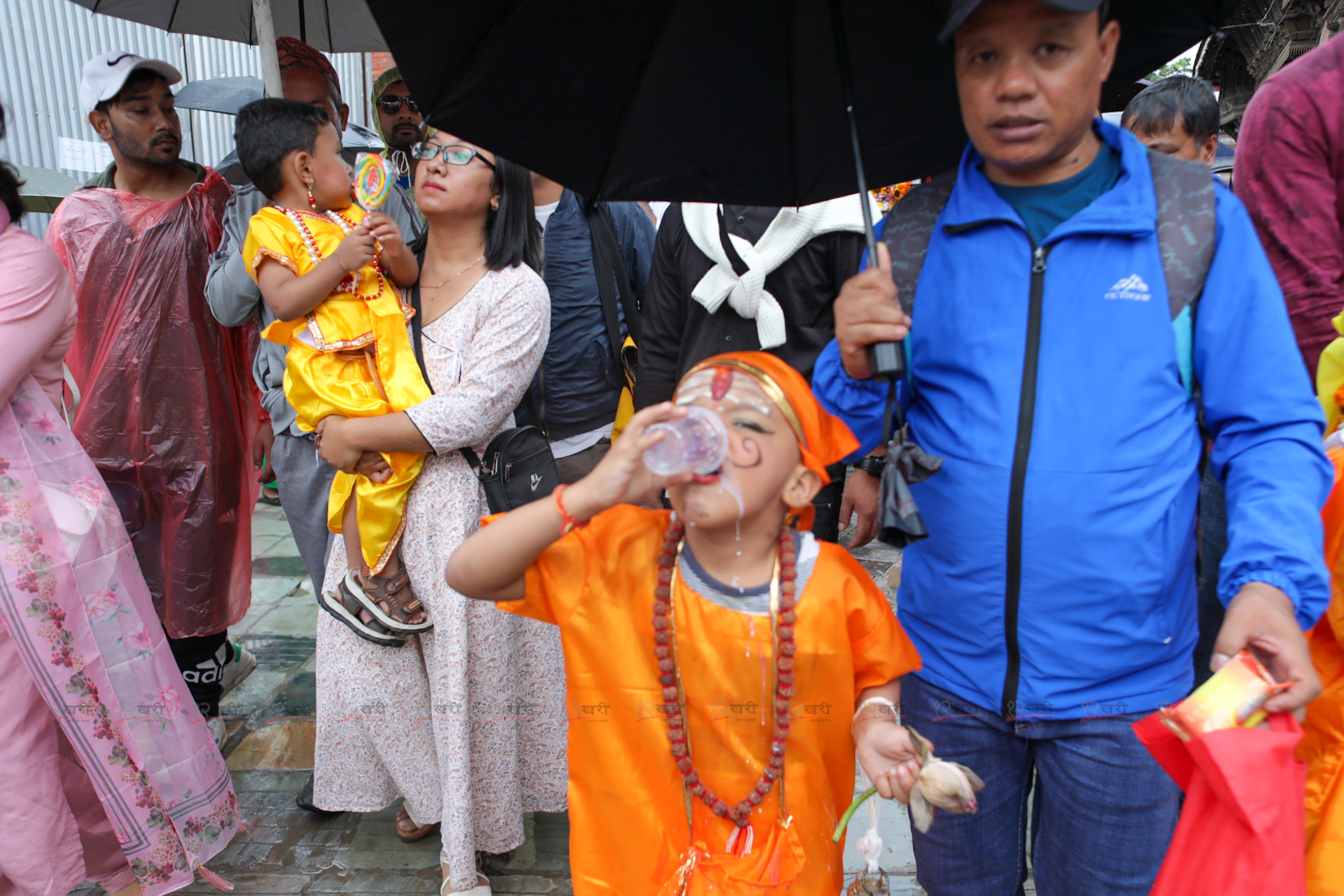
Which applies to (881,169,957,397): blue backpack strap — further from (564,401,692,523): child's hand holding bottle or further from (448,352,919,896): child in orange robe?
(564,401,692,523): child's hand holding bottle

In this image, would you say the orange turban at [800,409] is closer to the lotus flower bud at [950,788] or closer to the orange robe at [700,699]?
the orange robe at [700,699]

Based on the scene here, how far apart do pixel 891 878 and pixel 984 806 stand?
1146mm

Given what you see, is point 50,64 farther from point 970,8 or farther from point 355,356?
point 970,8

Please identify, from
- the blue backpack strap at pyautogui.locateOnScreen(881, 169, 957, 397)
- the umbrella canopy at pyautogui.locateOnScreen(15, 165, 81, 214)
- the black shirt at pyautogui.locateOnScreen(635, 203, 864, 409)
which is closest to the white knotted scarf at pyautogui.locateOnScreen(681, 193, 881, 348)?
the black shirt at pyautogui.locateOnScreen(635, 203, 864, 409)

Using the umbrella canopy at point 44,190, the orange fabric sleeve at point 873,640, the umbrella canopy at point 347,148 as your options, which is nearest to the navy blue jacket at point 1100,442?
the orange fabric sleeve at point 873,640

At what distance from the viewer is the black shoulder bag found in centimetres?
259

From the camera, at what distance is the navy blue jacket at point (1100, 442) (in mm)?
1480

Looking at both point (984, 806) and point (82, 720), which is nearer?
point (984, 806)

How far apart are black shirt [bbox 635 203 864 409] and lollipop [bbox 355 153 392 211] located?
890 millimetres

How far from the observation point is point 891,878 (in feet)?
9.00

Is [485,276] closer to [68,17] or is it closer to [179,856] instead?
[179,856]

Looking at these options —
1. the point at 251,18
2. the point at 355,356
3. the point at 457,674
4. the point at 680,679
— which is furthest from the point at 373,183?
the point at 251,18

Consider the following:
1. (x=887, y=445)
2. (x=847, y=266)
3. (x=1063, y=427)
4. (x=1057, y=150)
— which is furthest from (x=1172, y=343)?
(x=847, y=266)

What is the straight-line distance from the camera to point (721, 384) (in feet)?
5.27
